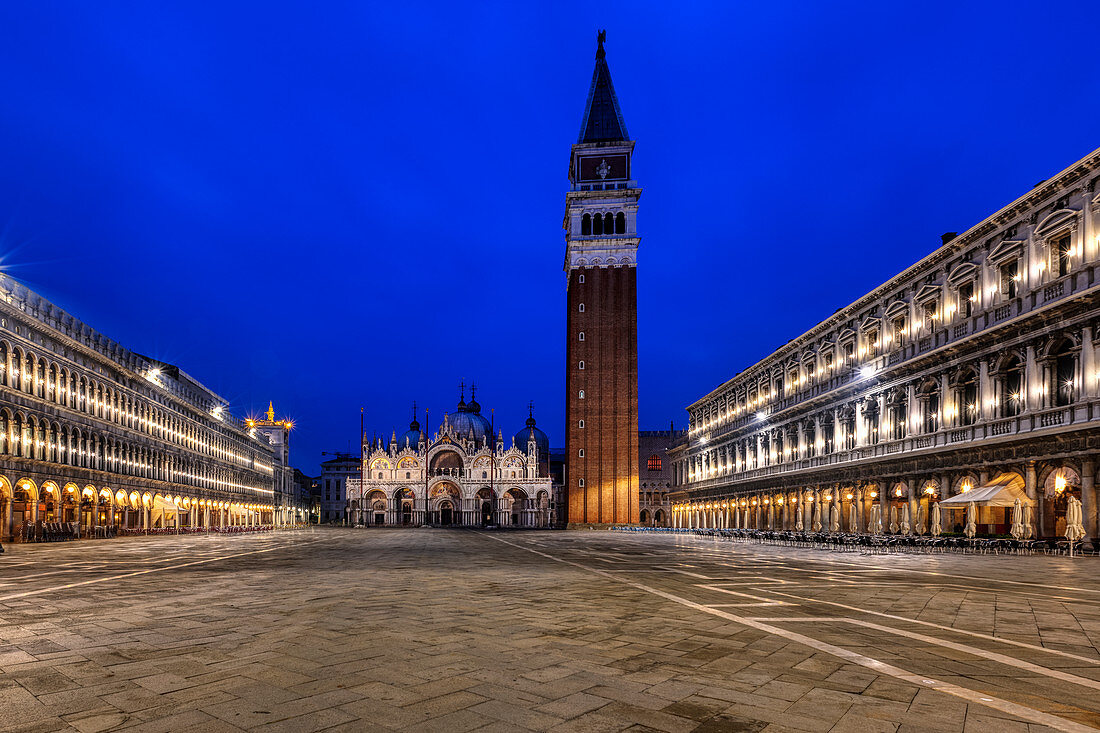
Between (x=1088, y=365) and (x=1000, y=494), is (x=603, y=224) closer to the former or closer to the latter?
(x=1000, y=494)

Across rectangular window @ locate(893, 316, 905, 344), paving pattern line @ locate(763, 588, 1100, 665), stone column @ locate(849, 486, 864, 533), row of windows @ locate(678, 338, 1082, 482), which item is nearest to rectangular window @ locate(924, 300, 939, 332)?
rectangular window @ locate(893, 316, 905, 344)

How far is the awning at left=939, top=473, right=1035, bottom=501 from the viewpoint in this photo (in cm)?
2503

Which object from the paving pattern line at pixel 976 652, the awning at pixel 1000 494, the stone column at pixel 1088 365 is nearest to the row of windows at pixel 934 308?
the stone column at pixel 1088 365

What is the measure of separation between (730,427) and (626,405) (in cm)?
2148

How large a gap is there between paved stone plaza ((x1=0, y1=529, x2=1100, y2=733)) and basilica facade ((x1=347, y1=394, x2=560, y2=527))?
9313 centimetres

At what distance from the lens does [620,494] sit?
8169cm

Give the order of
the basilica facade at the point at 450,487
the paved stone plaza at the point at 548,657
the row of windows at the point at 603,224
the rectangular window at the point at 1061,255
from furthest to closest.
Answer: the basilica facade at the point at 450,487
the row of windows at the point at 603,224
the rectangular window at the point at 1061,255
the paved stone plaza at the point at 548,657

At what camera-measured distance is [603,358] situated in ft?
272

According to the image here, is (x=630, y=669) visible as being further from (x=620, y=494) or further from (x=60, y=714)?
(x=620, y=494)

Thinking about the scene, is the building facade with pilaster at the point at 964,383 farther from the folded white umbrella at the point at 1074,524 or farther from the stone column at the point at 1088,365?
the folded white umbrella at the point at 1074,524

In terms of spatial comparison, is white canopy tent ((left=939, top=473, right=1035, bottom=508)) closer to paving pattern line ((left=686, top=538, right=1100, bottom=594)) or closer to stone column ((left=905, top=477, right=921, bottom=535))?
stone column ((left=905, top=477, right=921, bottom=535))

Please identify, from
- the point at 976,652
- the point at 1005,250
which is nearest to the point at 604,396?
the point at 1005,250

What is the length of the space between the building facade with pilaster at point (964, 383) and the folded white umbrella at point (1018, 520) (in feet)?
1.85

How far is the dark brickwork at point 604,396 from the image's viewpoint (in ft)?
268
